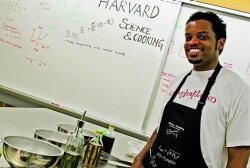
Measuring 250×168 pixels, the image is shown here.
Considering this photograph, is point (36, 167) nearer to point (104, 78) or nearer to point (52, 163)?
point (52, 163)

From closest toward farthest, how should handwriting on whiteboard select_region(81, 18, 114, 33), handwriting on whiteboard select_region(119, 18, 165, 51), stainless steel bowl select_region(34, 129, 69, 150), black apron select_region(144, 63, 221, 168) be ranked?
stainless steel bowl select_region(34, 129, 69, 150) → black apron select_region(144, 63, 221, 168) → handwriting on whiteboard select_region(119, 18, 165, 51) → handwriting on whiteboard select_region(81, 18, 114, 33)

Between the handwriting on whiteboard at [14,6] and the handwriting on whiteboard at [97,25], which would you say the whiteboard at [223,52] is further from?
the handwriting on whiteboard at [14,6]

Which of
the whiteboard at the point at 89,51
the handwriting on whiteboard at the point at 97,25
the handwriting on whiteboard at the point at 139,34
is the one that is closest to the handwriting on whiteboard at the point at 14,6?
the whiteboard at the point at 89,51

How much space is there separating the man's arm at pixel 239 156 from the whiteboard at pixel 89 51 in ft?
4.99

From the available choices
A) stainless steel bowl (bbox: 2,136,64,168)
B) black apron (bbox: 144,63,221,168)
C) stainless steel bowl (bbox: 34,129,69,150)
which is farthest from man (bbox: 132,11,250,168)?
stainless steel bowl (bbox: 2,136,64,168)

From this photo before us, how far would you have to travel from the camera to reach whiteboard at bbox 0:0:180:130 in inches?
121

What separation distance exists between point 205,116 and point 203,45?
0.35 m

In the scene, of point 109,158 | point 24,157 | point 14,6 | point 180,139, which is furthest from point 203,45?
point 14,6

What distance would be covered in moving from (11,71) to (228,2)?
211 centimetres

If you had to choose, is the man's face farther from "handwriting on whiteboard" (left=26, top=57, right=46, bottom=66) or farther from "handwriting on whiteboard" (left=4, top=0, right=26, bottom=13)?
"handwriting on whiteboard" (left=4, top=0, right=26, bottom=13)

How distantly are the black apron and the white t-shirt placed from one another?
0.09 feet

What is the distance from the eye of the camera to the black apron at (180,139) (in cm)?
164

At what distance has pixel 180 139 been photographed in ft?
5.52

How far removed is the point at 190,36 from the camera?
1.81 m
